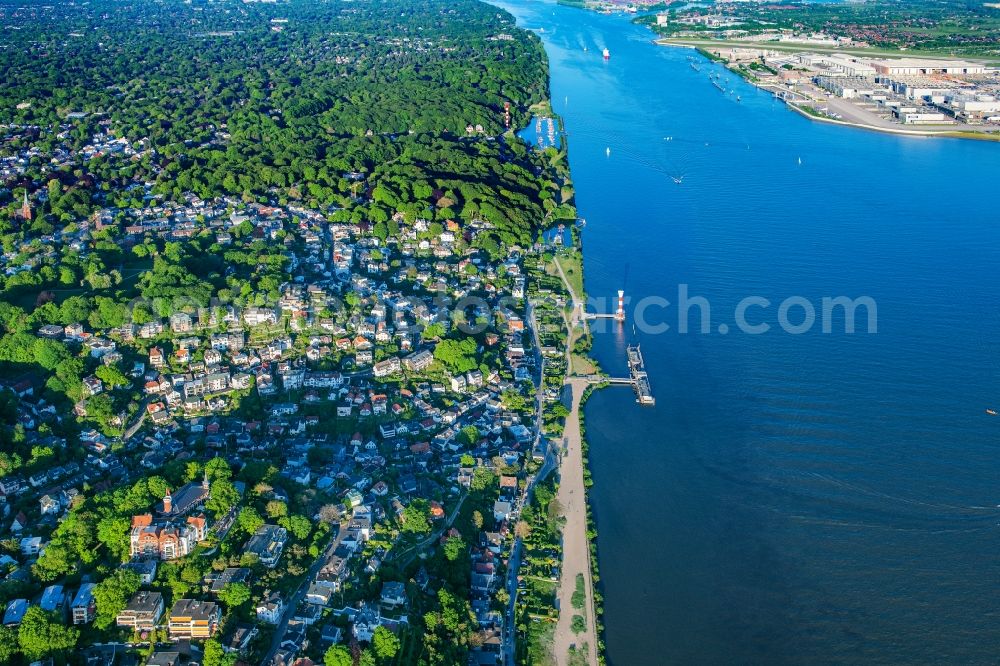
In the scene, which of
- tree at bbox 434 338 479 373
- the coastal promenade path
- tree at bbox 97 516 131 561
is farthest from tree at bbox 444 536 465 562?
tree at bbox 434 338 479 373

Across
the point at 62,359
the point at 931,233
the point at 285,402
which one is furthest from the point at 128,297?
the point at 931,233

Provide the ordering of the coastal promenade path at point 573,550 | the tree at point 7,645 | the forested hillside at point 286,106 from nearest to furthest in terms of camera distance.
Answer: the tree at point 7,645 < the coastal promenade path at point 573,550 < the forested hillside at point 286,106

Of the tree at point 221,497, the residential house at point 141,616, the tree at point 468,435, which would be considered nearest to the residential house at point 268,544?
the tree at point 221,497

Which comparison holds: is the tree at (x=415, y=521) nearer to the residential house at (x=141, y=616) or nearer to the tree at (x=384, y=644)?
the tree at (x=384, y=644)

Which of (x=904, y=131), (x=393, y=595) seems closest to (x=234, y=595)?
(x=393, y=595)

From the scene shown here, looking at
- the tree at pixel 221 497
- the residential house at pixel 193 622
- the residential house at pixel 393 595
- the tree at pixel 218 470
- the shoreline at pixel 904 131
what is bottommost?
the residential house at pixel 393 595

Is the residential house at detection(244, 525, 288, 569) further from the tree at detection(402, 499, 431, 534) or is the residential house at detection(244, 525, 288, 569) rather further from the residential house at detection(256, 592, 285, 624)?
the tree at detection(402, 499, 431, 534)
